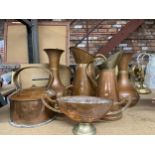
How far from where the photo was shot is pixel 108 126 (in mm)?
556

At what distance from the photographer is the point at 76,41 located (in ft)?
7.93

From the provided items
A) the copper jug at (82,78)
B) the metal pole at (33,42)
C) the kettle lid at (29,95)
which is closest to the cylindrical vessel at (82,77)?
the copper jug at (82,78)

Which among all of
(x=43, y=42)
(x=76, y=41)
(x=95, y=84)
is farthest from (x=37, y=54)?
(x=76, y=41)

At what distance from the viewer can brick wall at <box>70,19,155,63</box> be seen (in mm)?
2385

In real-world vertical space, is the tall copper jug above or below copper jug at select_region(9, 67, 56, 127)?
above

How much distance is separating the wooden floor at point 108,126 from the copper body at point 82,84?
95 millimetres

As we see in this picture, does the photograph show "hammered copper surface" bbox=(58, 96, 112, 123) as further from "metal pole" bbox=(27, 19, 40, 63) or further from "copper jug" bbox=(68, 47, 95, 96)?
"metal pole" bbox=(27, 19, 40, 63)

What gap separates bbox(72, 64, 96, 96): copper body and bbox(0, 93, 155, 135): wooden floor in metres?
0.10

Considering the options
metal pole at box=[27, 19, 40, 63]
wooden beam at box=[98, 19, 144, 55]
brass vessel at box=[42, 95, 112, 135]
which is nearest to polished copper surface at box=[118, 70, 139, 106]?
brass vessel at box=[42, 95, 112, 135]

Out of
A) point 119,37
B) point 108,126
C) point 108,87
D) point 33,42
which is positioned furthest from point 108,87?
point 119,37

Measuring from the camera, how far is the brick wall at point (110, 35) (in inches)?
93.9

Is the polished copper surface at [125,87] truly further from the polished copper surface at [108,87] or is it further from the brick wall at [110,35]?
the brick wall at [110,35]

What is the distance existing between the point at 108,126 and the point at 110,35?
1.97 m
